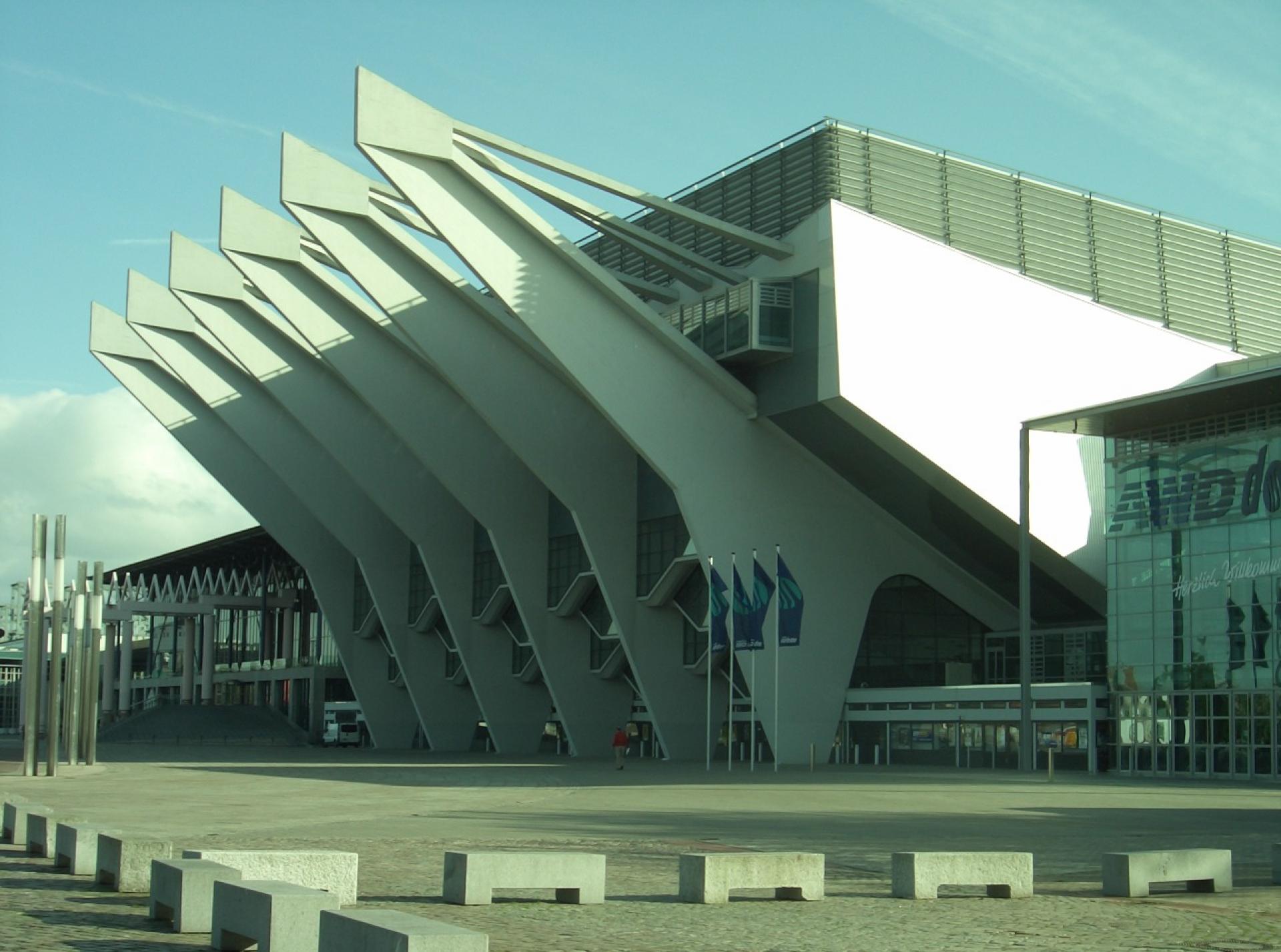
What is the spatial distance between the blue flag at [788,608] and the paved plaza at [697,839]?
3262 millimetres

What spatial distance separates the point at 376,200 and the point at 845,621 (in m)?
17.5

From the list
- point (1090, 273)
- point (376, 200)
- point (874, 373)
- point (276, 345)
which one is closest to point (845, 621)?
point (874, 373)

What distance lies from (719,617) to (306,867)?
103 ft

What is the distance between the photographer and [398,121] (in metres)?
38.1

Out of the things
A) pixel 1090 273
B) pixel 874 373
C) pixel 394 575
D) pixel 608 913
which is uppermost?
pixel 1090 273

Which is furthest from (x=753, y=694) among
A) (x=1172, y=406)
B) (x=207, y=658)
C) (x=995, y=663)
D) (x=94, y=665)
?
(x=207, y=658)

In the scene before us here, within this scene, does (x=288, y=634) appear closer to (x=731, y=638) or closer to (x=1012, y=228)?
(x=731, y=638)

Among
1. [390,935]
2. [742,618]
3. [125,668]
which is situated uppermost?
[742,618]

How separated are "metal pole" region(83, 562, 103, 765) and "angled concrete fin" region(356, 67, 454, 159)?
1403 centimetres

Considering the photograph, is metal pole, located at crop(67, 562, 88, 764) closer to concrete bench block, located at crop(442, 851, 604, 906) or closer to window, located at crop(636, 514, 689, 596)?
window, located at crop(636, 514, 689, 596)

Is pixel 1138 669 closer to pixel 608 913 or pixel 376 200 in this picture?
pixel 376 200

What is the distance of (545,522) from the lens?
180 ft

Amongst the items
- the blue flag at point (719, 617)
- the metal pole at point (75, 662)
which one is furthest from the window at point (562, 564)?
the metal pole at point (75, 662)

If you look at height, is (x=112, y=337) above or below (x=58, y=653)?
above
